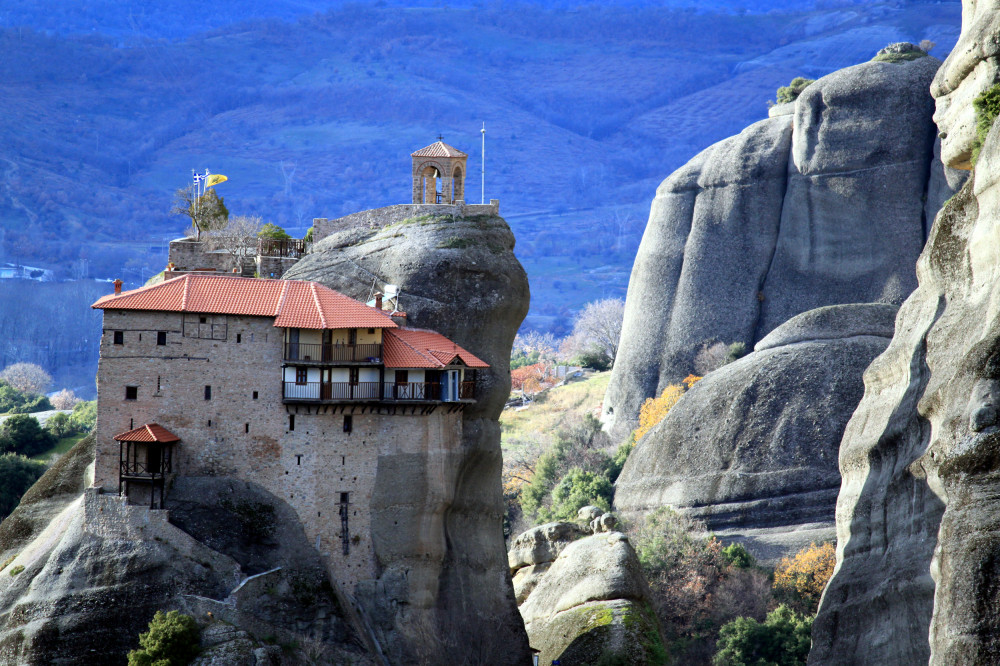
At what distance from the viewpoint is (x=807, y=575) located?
3068 inches

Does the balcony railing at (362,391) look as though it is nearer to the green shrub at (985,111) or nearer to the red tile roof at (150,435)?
the red tile roof at (150,435)

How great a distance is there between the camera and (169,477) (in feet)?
207

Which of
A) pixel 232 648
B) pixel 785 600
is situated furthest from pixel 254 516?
pixel 785 600

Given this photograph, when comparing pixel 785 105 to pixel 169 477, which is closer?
pixel 169 477

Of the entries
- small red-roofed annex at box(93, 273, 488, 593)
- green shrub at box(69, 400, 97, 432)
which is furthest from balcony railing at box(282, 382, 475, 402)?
green shrub at box(69, 400, 97, 432)

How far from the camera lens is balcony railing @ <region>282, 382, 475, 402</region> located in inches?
2512

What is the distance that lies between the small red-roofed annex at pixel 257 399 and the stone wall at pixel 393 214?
8.98 metres

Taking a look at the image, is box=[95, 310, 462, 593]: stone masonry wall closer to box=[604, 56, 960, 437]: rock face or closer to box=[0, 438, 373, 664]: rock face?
box=[0, 438, 373, 664]: rock face

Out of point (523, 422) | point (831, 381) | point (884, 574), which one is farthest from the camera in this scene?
point (523, 422)

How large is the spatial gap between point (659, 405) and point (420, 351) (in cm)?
4688

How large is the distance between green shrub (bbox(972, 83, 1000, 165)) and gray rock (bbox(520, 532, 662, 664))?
27.9 meters

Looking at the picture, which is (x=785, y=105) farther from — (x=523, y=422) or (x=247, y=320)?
(x=247, y=320)

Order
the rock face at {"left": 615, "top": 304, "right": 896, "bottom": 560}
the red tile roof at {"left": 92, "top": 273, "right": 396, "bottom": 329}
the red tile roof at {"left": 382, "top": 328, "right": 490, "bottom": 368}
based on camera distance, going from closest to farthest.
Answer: the red tile roof at {"left": 92, "top": 273, "right": 396, "bottom": 329}, the red tile roof at {"left": 382, "top": 328, "right": 490, "bottom": 368}, the rock face at {"left": 615, "top": 304, "right": 896, "bottom": 560}

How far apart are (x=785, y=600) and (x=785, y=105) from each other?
54.5 m
